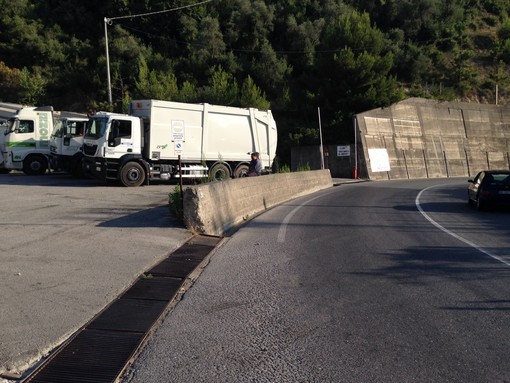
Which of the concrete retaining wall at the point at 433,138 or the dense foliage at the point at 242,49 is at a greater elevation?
the dense foliage at the point at 242,49

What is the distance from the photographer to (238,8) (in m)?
65.7

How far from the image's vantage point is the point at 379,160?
144ft

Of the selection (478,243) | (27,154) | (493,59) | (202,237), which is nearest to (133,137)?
(27,154)

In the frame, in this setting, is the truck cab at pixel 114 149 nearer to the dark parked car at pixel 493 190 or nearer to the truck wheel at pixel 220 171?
the truck wheel at pixel 220 171

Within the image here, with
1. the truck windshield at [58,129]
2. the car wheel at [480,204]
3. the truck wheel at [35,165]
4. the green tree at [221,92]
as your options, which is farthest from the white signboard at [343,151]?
the car wheel at [480,204]

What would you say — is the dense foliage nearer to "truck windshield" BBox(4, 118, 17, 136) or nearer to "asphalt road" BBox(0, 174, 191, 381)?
"truck windshield" BBox(4, 118, 17, 136)

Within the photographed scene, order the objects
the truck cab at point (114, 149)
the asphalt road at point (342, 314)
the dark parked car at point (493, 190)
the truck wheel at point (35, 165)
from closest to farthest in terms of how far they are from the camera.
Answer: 1. the asphalt road at point (342, 314)
2. the dark parked car at point (493, 190)
3. the truck cab at point (114, 149)
4. the truck wheel at point (35, 165)

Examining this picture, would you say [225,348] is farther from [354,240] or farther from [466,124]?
[466,124]

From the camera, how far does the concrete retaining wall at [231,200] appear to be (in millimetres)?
11820

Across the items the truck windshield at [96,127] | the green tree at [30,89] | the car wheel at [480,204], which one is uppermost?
the green tree at [30,89]

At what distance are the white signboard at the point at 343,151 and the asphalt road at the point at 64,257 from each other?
27.6 meters

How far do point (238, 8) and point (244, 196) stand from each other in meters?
54.7

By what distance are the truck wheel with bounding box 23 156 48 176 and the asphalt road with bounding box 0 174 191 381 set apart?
11211mm

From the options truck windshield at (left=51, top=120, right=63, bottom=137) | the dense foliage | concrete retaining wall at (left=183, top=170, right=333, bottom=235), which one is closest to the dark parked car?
concrete retaining wall at (left=183, top=170, right=333, bottom=235)
